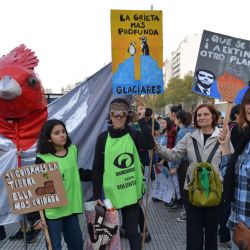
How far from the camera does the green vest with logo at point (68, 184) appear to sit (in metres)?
3.55

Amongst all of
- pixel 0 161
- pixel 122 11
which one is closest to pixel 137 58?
pixel 122 11

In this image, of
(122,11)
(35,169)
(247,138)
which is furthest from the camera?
(122,11)

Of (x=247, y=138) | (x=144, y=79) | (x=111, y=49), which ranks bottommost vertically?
(x=247, y=138)

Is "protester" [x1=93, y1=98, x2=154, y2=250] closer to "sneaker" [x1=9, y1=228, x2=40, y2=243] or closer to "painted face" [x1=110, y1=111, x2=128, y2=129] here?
"painted face" [x1=110, y1=111, x2=128, y2=129]

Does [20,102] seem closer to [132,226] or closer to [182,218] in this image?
[132,226]

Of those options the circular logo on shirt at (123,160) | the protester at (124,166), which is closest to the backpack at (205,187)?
the protester at (124,166)

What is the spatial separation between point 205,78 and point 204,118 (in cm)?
38

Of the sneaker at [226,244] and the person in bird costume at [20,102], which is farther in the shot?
the sneaker at [226,244]

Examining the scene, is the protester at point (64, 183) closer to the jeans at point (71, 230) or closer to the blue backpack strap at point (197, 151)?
the jeans at point (71, 230)

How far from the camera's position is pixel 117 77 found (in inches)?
159

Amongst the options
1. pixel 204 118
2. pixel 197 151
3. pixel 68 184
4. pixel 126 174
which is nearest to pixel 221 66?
pixel 204 118

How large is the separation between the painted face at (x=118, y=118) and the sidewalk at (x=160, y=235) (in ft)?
6.21

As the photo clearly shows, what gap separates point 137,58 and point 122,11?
1.62 feet

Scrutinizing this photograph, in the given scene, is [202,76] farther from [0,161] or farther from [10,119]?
[0,161]
